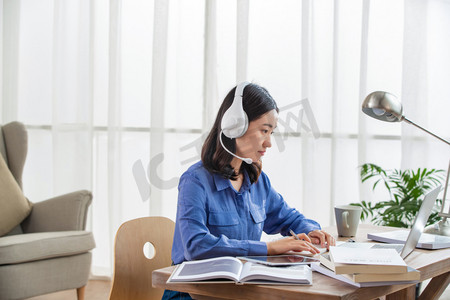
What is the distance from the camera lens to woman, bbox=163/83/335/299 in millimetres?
1398

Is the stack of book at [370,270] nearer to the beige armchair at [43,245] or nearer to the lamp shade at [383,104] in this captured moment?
the lamp shade at [383,104]

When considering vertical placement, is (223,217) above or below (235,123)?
below

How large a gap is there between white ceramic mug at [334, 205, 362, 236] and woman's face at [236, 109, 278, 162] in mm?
323

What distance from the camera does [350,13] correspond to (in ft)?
9.89

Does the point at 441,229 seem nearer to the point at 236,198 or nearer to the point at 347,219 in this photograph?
the point at 347,219

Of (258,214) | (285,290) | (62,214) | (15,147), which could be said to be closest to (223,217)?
(258,214)

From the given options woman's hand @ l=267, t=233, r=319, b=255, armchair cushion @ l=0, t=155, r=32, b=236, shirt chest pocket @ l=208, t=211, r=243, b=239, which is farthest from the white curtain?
woman's hand @ l=267, t=233, r=319, b=255

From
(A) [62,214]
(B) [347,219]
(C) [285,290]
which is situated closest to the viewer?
(C) [285,290]

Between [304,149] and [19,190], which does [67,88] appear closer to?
[19,190]

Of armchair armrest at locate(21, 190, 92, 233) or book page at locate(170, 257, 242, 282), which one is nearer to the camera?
book page at locate(170, 257, 242, 282)

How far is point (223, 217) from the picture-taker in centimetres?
157

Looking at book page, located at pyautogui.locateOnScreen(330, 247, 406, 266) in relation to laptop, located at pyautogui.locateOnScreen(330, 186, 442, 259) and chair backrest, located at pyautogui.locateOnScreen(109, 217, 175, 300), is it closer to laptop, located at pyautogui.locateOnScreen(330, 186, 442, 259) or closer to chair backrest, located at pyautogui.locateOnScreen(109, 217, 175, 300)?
laptop, located at pyautogui.locateOnScreen(330, 186, 442, 259)

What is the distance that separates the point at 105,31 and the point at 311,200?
1802 mm

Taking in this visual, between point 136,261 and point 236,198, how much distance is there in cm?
37
